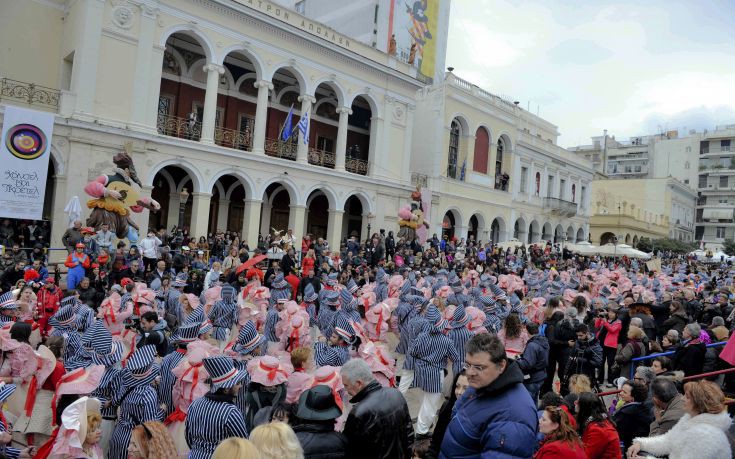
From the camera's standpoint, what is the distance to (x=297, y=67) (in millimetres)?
24141

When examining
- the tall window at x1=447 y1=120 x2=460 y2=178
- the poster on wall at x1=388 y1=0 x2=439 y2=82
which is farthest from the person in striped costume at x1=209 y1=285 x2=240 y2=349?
the poster on wall at x1=388 y1=0 x2=439 y2=82

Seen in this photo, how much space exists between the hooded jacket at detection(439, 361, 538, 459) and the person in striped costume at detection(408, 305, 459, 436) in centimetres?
399

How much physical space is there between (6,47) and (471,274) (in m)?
18.5

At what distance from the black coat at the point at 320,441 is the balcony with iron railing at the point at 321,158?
910 inches

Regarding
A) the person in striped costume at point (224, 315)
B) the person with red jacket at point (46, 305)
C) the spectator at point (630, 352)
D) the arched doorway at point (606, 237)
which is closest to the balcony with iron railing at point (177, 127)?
the person with red jacket at point (46, 305)

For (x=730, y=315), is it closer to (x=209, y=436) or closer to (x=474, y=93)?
(x=209, y=436)

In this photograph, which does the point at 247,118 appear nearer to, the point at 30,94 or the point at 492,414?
the point at 30,94

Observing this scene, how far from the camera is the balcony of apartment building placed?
2247 cm

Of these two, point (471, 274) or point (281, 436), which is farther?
point (471, 274)

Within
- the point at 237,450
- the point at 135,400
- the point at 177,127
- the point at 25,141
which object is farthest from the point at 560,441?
the point at 177,127

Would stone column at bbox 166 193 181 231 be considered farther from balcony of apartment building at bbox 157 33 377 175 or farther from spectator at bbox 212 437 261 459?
spectator at bbox 212 437 261 459

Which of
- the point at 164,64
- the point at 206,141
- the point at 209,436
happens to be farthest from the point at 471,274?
the point at 164,64

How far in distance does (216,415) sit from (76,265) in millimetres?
9172

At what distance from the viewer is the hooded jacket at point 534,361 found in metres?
7.05
